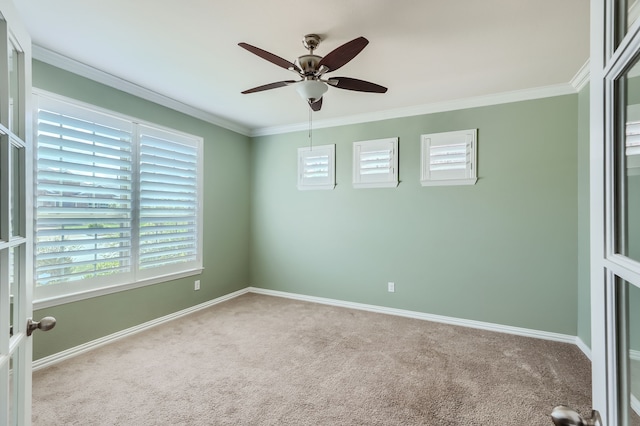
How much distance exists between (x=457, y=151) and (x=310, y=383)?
286cm

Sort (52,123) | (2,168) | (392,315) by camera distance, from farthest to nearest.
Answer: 1. (392,315)
2. (52,123)
3. (2,168)

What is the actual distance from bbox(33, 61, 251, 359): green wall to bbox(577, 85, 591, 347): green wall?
4142 millimetres

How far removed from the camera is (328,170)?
4258 millimetres

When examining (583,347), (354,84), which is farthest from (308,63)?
(583,347)

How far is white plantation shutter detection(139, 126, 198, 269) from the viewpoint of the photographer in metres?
3.31

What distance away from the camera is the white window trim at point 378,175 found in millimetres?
3809

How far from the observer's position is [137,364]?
2568 millimetres

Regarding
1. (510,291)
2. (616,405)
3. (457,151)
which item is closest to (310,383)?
(616,405)

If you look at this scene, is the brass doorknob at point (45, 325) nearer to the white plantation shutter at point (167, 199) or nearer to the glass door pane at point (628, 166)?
the glass door pane at point (628, 166)

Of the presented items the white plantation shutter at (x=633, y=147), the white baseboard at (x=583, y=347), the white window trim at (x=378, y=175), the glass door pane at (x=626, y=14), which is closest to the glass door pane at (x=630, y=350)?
the white plantation shutter at (x=633, y=147)

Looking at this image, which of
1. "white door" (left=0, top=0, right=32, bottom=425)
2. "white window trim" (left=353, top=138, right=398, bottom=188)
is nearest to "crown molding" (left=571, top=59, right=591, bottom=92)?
"white window trim" (left=353, top=138, right=398, bottom=188)

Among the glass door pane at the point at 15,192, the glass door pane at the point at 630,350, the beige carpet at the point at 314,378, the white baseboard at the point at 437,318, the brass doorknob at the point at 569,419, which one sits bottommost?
the beige carpet at the point at 314,378

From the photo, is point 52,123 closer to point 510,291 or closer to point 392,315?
point 392,315

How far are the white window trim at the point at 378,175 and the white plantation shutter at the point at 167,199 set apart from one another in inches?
83.3
